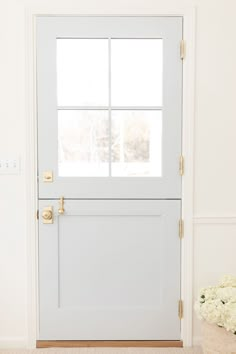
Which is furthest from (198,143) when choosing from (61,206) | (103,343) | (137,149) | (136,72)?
(103,343)

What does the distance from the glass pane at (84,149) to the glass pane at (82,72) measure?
16cm

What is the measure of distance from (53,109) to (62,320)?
1.38m

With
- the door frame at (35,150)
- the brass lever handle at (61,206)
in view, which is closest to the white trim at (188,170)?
the door frame at (35,150)

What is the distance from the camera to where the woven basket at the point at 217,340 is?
2.30 metres

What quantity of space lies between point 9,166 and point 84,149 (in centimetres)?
49

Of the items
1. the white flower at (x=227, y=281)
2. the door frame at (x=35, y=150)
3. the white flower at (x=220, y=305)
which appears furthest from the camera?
the door frame at (x=35, y=150)

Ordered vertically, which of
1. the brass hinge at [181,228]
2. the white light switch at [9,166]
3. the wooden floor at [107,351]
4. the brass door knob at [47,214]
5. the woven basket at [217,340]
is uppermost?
the white light switch at [9,166]

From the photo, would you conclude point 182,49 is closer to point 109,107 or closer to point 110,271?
point 109,107

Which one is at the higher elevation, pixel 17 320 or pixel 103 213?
pixel 103 213

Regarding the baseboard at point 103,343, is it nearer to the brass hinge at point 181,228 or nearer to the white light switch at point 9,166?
the brass hinge at point 181,228

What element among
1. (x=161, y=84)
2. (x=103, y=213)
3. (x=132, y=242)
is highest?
(x=161, y=84)

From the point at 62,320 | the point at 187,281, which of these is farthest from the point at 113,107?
the point at 62,320

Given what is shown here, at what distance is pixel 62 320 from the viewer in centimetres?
277

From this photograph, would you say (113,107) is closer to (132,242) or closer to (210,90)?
(210,90)
